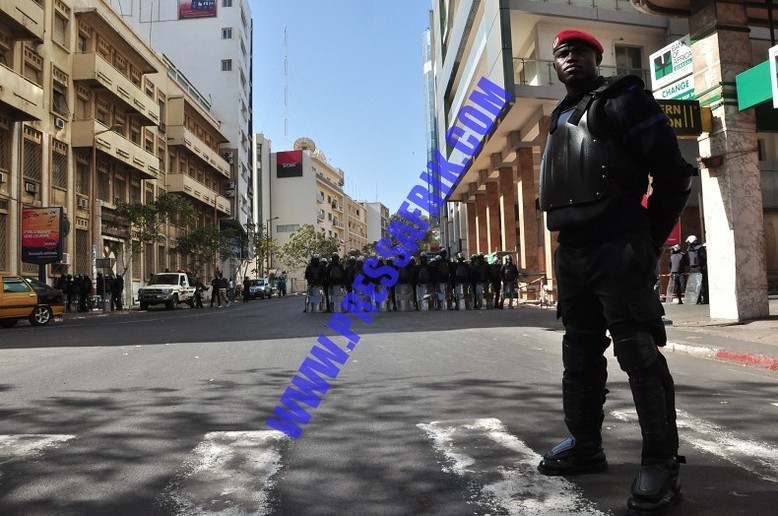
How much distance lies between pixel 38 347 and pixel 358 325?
6.26m

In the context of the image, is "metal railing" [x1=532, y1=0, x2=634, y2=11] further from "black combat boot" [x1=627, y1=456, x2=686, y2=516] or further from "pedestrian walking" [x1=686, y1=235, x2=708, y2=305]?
"black combat boot" [x1=627, y1=456, x2=686, y2=516]

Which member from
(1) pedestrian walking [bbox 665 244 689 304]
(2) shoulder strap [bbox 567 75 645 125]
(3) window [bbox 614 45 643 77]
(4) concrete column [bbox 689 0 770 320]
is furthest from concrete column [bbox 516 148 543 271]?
(2) shoulder strap [bbox 567 75 645 125]

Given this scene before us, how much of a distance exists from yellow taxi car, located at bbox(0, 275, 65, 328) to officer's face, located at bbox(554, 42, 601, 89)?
1717cm

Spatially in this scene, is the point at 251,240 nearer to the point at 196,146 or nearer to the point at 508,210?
the point at 196,146

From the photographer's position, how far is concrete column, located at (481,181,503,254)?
31781mm

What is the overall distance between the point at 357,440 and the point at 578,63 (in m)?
2.59

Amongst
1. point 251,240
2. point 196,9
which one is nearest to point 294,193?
point 196,9

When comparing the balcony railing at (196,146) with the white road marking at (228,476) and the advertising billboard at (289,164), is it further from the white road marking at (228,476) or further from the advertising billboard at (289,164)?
the white road marking at (228,476)

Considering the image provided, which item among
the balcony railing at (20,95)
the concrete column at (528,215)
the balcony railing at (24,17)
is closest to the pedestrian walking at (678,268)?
the concrete column at (528,215)

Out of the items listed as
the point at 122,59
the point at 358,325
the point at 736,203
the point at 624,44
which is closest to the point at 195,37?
the point at 122,59

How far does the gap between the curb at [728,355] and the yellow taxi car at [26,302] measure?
1584 cm

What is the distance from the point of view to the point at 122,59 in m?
35.6

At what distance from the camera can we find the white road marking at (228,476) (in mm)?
2812

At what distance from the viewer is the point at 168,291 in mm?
27766
